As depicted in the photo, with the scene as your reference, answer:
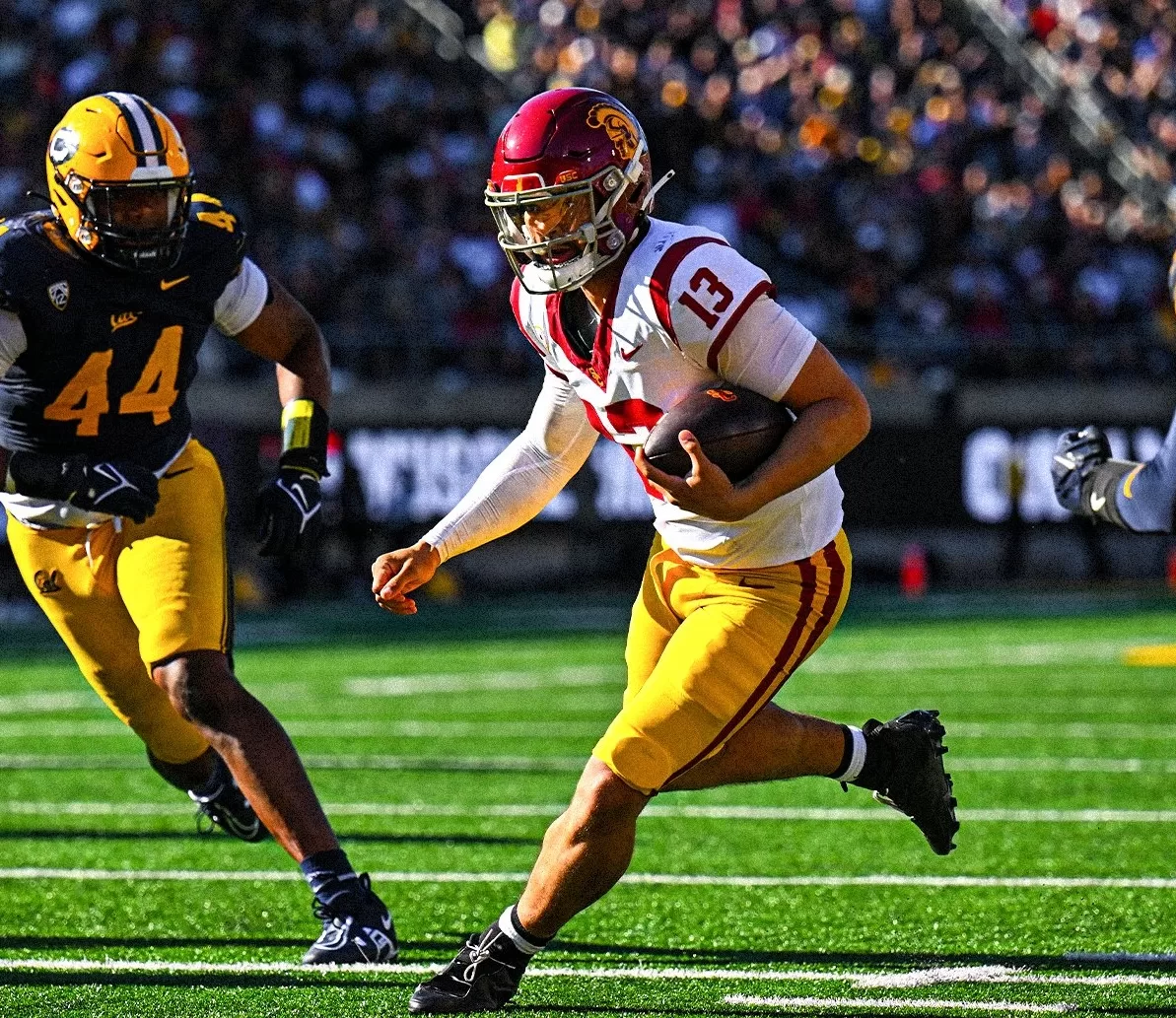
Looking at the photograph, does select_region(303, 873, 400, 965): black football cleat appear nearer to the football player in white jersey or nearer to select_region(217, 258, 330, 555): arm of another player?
the football player in white jersey

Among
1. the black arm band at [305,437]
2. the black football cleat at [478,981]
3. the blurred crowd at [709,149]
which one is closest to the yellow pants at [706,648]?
the black football cleat at [478,981]

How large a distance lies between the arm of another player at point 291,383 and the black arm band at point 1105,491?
1.62m

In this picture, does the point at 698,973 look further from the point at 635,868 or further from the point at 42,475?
the point at 42,475

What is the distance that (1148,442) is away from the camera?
16.2 meters

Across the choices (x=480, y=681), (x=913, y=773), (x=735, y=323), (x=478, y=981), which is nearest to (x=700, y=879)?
(x=913, y=773)

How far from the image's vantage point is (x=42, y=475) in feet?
14.8

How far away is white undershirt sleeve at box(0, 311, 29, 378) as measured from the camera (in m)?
4.46

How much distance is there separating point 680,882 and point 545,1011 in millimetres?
1507

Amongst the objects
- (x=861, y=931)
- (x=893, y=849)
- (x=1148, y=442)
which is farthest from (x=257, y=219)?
(x=861, y=931)

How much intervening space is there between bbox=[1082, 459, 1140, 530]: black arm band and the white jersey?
25.0 inches

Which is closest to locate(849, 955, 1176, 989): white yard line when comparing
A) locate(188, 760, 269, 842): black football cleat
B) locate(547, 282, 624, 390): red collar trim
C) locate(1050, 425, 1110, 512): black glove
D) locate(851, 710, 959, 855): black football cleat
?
locate(851, 710, 959, 855): black football cleat

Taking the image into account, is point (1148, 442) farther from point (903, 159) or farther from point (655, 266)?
point (655, 266)

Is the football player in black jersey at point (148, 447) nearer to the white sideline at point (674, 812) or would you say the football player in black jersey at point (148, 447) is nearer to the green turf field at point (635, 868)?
the green turf field at point (635, 868)

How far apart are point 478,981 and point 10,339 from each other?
176 cm
